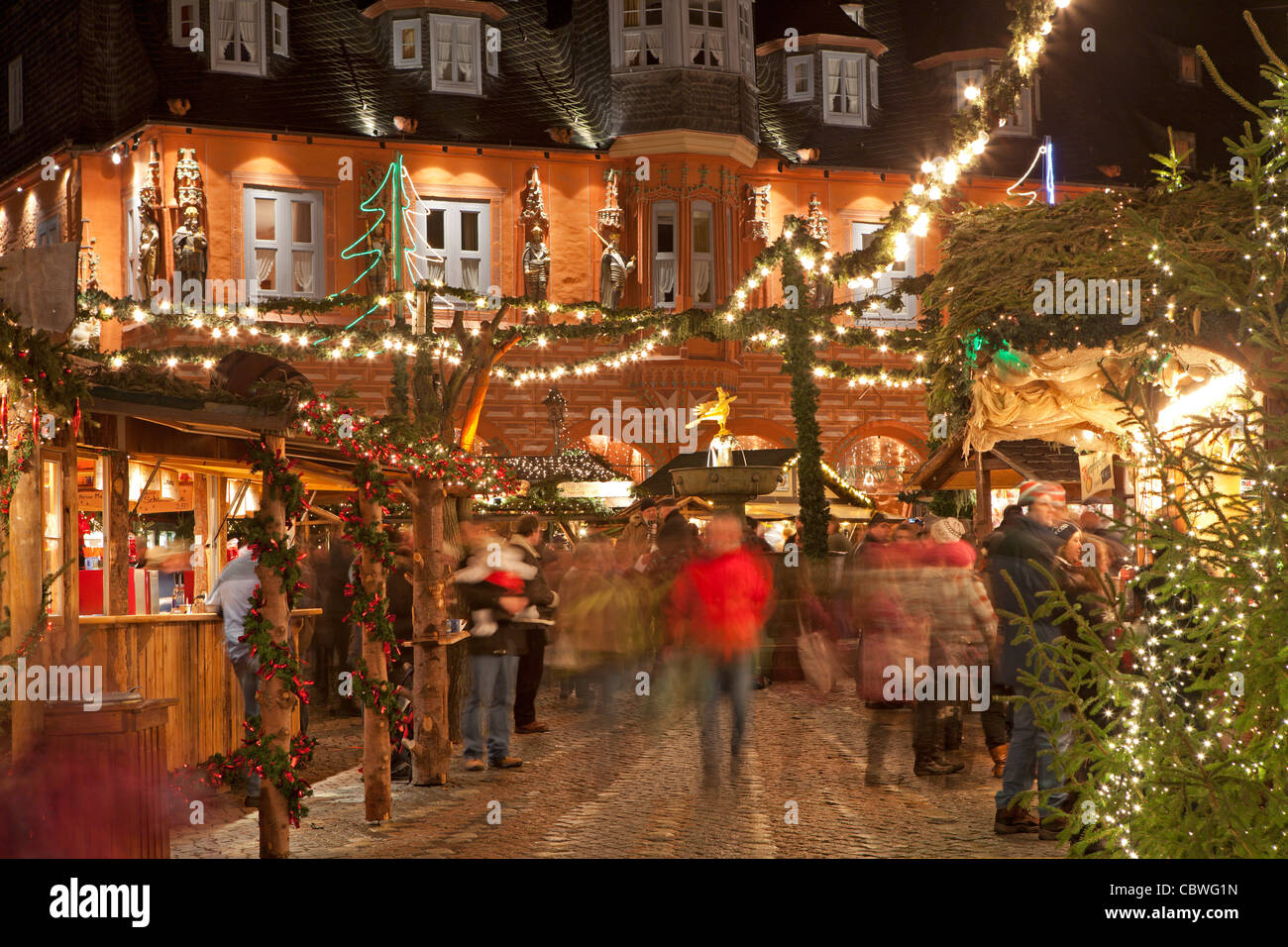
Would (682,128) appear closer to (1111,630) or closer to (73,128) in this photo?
(73,128)

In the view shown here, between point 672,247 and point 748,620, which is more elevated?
point 672,247

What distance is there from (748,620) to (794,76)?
76.2 ft

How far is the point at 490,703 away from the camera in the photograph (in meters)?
11.0

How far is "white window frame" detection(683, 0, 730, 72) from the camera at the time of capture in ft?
91.1

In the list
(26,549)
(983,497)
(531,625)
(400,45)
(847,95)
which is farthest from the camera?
(847,95)

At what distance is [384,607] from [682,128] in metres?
19.7

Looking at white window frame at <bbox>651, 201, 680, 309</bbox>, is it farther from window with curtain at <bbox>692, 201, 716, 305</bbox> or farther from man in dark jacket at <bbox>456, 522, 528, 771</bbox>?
man in dark jacket at <bbox>456, 522, 528, 771</bbox>

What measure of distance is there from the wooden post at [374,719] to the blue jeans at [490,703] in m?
1.34

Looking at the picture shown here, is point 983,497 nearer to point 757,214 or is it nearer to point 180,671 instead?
point 180,671

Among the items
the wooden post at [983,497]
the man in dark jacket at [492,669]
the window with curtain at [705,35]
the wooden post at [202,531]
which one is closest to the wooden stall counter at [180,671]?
the man in dark jacket at [492,669]

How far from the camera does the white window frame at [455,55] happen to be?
27969mm

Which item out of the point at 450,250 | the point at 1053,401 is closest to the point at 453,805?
the point at 1053,401

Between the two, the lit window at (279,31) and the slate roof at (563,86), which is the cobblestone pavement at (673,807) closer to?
the slate roof at (563,86)

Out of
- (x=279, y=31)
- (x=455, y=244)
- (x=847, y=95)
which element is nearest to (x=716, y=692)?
(x=455, y=244)
